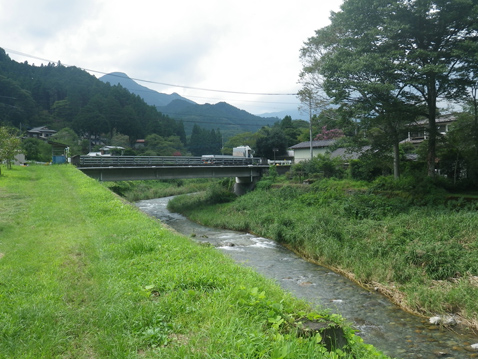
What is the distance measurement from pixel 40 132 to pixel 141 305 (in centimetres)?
7782

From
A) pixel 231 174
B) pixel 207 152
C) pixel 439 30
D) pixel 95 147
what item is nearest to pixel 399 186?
pixel 439 30

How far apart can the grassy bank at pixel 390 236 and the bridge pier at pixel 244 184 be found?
11.0 m

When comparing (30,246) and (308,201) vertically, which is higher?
(30,246)

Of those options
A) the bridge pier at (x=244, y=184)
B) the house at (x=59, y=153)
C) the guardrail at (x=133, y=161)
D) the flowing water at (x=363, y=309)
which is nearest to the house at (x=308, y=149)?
the bridge pier at (x=244, y=184)

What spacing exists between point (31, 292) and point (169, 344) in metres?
3.13

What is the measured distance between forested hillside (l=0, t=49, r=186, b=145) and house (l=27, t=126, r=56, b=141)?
1622 mm

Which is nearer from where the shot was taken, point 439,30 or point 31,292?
point 31,292

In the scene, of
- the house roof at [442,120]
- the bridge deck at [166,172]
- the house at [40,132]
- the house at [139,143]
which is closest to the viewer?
the house roof at [442,120]

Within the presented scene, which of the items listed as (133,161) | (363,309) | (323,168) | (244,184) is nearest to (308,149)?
(244,184)

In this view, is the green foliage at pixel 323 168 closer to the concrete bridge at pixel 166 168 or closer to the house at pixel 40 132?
the concrete bridge at pixel 166 168

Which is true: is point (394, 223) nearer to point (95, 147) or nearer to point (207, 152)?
point (95, 147)

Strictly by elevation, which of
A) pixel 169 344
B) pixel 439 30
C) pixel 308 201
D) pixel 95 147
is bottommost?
pixel 308 201

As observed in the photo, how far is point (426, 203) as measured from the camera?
2072cm

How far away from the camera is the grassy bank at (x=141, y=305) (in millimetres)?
4016
